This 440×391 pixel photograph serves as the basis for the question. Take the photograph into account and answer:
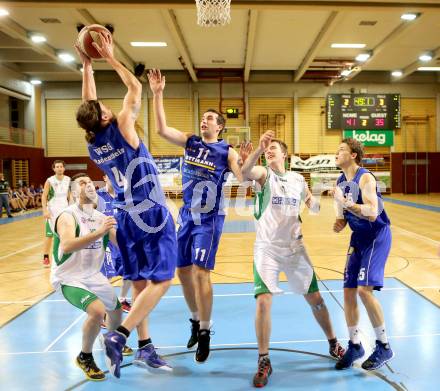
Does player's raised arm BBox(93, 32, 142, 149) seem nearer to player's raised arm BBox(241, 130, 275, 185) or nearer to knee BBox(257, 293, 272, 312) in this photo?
player's raised arm BBox(241, 130, 275, 185)

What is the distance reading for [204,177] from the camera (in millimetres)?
4465

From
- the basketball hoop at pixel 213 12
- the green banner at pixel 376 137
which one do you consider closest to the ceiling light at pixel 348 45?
the green banner at pixel 376 137

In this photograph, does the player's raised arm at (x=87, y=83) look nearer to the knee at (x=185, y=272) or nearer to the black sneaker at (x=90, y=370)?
the knee at (x=185, y=272)

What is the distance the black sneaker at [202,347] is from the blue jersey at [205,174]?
1.15 meters

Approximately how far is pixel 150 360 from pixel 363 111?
23234 millimetres

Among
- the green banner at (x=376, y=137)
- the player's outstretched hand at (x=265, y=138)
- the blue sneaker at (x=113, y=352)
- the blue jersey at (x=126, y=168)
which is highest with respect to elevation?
the green banner at (x=376, y=137)

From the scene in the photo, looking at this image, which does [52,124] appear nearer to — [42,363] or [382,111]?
[382,111]

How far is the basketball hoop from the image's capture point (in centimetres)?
889

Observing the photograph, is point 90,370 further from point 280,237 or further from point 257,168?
point 257,168

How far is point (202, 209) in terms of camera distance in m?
4.42

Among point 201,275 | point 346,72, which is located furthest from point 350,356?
point 346,72

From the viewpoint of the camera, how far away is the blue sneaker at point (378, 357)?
3949 mm

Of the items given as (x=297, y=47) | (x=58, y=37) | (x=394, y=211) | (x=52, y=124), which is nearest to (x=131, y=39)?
(x=58, y=37)

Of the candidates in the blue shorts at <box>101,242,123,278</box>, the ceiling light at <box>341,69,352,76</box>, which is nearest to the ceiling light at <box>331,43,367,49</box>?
the ceiling light at <box>341,69,352,76</box>
